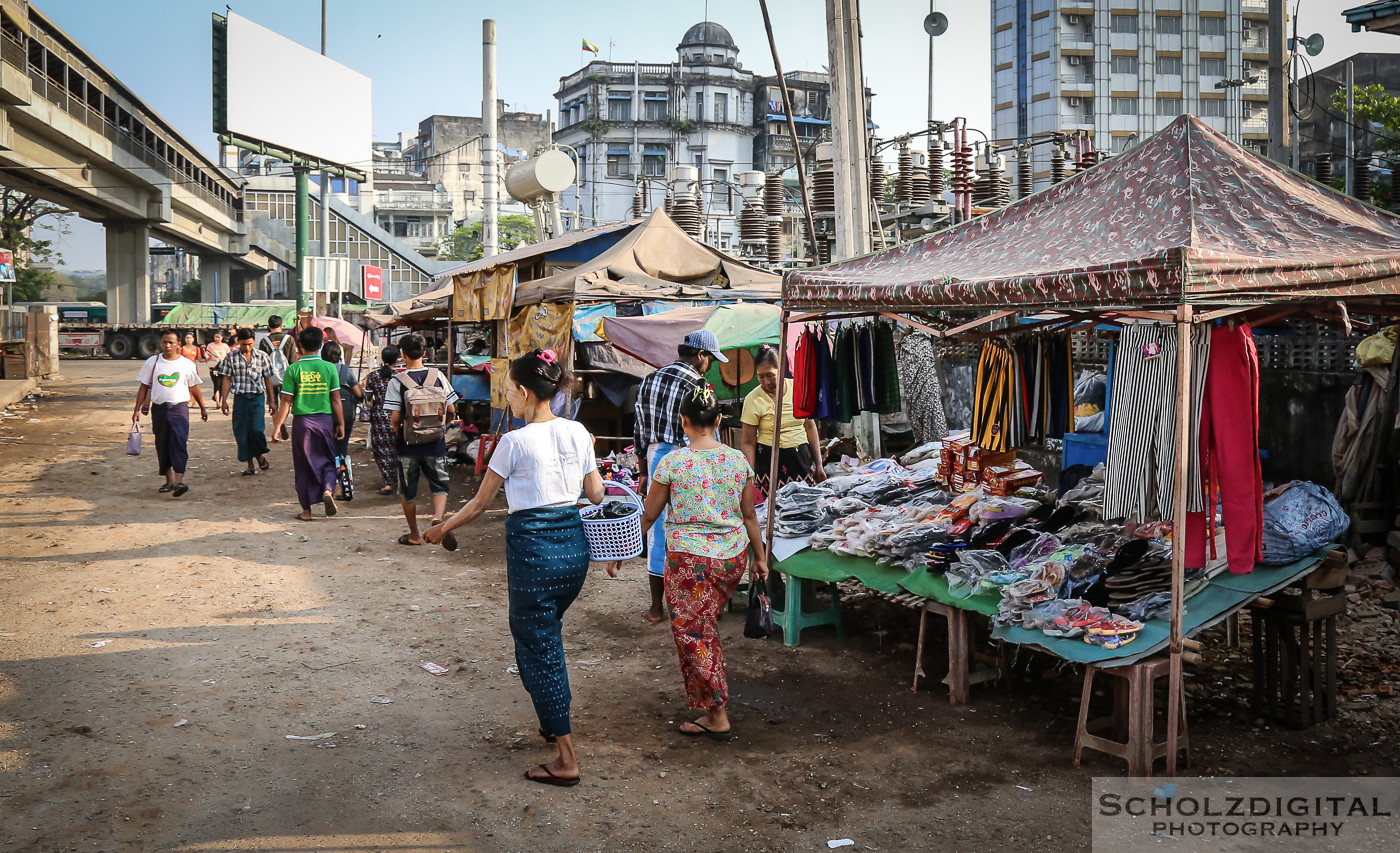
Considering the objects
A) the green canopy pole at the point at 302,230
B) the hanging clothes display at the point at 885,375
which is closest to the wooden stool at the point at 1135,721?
the hanging clothes display at the point at 885,375

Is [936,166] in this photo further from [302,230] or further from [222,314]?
[222,314]

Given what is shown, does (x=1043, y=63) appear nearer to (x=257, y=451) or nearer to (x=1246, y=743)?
(x=257, y=451)

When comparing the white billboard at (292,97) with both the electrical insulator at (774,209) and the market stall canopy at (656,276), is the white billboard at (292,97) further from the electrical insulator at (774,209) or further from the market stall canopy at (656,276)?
the market stall canopy at (656,276)

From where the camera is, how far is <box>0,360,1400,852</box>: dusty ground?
4020 mm

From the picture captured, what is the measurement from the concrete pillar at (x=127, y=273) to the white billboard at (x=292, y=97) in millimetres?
10203

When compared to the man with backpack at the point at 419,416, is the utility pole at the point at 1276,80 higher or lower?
higher

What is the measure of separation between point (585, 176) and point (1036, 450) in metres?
68.0

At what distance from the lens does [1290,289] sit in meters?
4.35

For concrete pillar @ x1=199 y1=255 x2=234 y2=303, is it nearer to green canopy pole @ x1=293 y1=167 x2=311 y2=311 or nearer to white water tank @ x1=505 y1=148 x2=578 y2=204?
green canopy pole @ x1=293 y1=167 x2=311 y2=311

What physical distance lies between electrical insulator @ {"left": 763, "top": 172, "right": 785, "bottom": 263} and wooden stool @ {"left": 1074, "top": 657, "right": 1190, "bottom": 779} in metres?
15.0

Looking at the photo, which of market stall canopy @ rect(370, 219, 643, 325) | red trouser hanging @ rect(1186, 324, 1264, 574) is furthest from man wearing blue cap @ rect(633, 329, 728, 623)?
market stall canopy @ rect(370, 219, 643, 325)

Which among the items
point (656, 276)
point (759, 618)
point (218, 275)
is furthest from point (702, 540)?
point (218, 275)

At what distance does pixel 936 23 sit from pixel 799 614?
27.6 metres

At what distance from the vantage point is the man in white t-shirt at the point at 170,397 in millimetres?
11117
